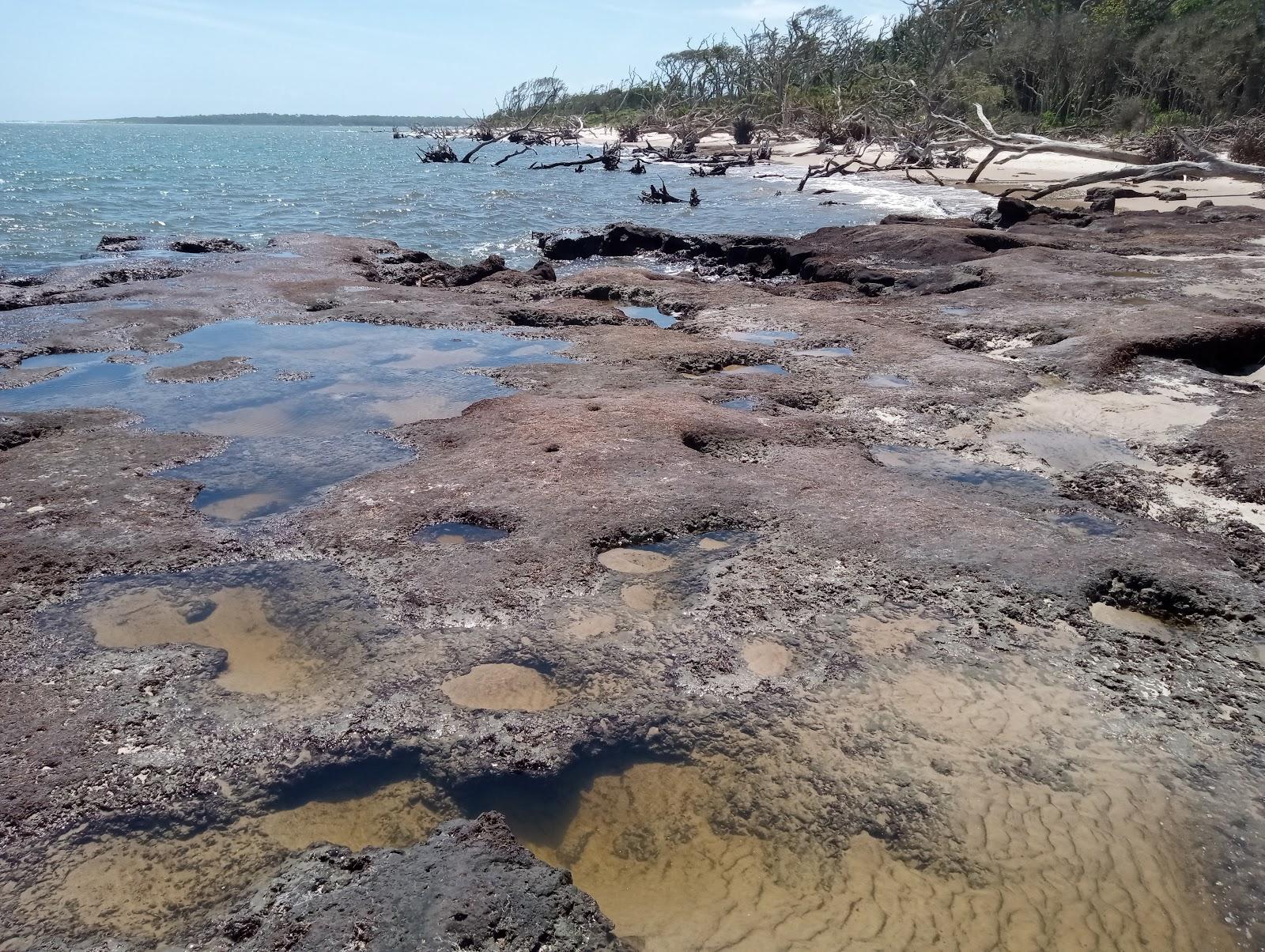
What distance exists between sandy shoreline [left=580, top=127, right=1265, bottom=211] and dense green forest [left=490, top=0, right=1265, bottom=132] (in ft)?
8.92

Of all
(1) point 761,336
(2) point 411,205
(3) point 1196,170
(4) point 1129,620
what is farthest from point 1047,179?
(4) point 1129,620

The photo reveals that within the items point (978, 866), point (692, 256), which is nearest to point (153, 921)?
point (978, 866)

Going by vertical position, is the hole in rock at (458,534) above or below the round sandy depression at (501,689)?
above

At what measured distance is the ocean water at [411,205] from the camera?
1923 cm

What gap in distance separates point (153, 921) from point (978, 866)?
8.41 ft

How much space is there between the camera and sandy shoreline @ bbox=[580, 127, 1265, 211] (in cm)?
1977

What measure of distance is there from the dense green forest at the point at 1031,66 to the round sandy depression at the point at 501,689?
28104 mm

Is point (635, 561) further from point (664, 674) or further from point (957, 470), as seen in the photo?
point (957, 470)

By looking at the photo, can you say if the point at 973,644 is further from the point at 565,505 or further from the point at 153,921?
the point at 153,921

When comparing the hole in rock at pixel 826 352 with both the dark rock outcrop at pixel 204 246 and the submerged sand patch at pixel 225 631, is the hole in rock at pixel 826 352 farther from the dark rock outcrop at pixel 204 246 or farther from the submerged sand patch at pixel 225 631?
the dark rock outcrop at pixel 204 246

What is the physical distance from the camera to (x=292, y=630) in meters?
3.82

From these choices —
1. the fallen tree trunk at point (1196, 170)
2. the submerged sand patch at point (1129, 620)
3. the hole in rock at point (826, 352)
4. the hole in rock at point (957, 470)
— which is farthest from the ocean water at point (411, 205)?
the submerged sand patch at point (1129, 620)

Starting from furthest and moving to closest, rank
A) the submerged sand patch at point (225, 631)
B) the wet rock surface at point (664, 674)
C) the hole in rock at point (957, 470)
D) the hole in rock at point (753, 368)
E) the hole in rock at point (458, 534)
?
the hole in rock at point (753, 368) < the hole in rock at point (957, 470) < the hole in rock at point (458, 534) < the submerged sand patch at point (225, 631) < the wet rock surface at point (664, 674)

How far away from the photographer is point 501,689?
136 inches
